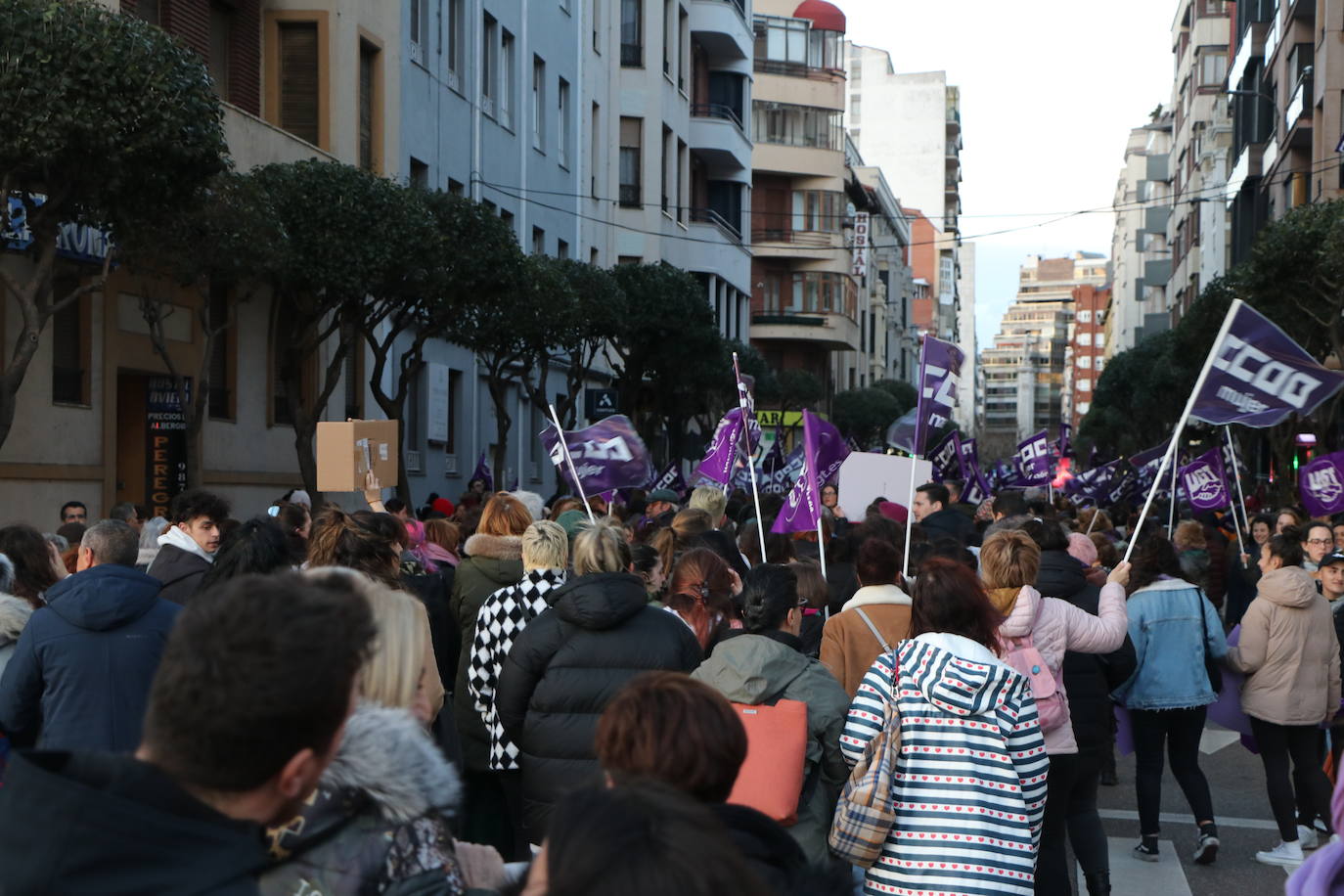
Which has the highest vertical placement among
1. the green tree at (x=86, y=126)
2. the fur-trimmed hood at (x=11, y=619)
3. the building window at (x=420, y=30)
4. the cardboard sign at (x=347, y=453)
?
the building window at (x=420, y=30)

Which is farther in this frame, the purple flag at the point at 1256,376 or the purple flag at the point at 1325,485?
the purple flag at the point at 1325,485

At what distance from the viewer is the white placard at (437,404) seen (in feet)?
100

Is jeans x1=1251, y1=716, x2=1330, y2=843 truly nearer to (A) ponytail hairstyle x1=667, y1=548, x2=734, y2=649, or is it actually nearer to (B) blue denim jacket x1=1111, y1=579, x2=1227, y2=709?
(B) blue denim jacket x1=1111, y1=579, x2=1227, y2=709

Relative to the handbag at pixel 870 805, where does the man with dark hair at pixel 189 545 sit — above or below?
above

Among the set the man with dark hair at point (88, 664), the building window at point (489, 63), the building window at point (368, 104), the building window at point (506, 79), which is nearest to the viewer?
the man with dark hair at point (88, 664)

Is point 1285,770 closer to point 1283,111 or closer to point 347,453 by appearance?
point 347,453

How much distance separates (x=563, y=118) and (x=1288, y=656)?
32.7 m

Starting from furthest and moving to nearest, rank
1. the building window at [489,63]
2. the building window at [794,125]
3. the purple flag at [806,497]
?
1. the building window at [794,125]
2. the building window at [489,63]
3. the purple flag at [806,497]

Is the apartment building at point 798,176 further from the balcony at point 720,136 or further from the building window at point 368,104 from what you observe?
the building window at point 368,104

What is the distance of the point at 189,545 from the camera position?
725cm

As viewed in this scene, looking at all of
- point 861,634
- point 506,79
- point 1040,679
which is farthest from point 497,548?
point 506,79

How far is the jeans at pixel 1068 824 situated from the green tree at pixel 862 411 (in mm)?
69734

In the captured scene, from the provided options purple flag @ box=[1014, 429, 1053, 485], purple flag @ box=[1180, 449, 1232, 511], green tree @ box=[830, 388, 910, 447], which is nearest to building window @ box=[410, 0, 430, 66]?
purple flag @ box=[1014, 429, 1053, 485]

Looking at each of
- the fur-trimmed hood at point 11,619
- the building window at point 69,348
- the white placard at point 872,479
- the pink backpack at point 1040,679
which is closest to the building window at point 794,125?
the building window at point 69,348
